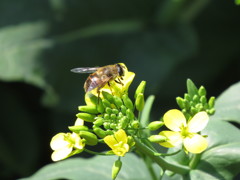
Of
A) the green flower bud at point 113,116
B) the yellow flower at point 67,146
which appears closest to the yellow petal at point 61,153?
the yellow flower at point 67,146

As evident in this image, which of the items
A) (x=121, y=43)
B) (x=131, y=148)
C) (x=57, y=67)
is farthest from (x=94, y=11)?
(x=131, y=148)

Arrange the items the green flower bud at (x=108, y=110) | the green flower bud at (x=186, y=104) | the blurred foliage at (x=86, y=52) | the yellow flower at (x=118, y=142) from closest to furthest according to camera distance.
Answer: the yellow flower at (x=118, y=142) → the green flower bud at (x=108, y=110) → the green flower bud at (x=186, y=104) → the blurred foliage at (x=86, y=52)

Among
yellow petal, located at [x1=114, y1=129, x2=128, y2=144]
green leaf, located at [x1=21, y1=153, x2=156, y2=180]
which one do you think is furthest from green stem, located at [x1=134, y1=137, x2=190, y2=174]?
green leaf, located at [x1=21, y1=153, x2=156, y2=180]

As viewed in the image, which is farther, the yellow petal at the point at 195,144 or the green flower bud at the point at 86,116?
the green flower bud at the point at 86,116

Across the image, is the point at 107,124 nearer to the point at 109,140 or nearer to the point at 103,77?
the point at 109,140

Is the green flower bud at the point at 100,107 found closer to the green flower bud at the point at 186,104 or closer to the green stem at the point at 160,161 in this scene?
the green stem at the point at 160,161

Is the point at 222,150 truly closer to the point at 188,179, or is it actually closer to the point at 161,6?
the point at 188,179

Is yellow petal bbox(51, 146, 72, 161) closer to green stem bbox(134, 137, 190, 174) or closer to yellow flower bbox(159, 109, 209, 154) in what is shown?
green stem bbox(134, 137, 190, 174)
